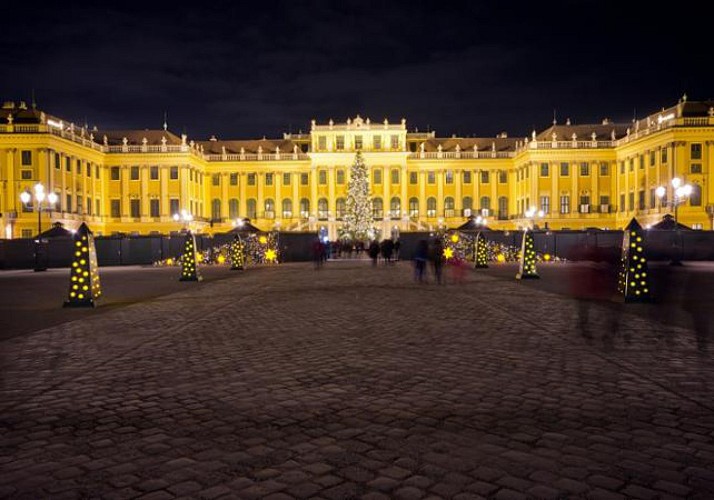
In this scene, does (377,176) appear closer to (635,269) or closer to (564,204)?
(564,204)

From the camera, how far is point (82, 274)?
48.6 feet

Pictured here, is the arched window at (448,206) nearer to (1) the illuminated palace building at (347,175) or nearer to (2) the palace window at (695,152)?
(1) the illuminated palace building at (347,175)

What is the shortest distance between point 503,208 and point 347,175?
67.3 feet

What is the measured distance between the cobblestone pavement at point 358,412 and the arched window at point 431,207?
74.0 metres

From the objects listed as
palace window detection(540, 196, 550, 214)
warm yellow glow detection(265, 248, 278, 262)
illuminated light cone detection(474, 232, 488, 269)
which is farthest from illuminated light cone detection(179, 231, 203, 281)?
palace window detection(540, 196, 550, 214)

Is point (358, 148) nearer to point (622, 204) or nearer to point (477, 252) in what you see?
point (622, 204)

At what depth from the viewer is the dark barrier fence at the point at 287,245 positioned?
3628cm

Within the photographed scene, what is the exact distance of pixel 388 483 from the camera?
404 cm

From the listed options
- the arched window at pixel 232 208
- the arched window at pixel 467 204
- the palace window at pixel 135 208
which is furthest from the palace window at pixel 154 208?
the arched window at pixel 467 204

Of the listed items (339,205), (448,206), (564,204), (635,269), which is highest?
(339,205)

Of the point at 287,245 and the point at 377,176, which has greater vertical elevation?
the point at 377,176


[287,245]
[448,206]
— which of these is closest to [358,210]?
Result: [287,245]

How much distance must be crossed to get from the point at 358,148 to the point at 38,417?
78.9 m

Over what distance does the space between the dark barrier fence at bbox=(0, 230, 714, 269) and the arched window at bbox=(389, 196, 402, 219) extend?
4020 centimetres
